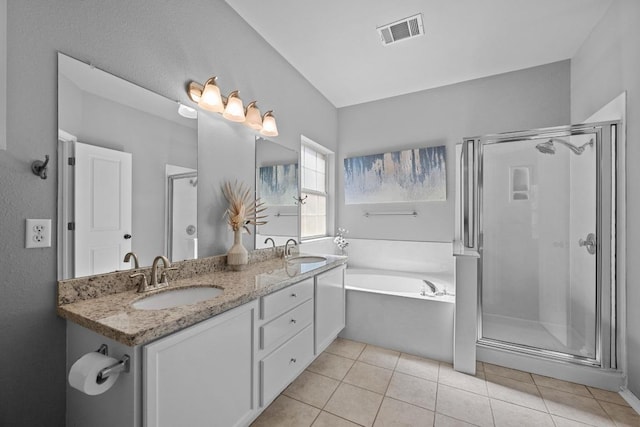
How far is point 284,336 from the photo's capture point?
159 centimetres

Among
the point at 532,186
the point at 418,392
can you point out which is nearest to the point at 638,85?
the point at 532,186

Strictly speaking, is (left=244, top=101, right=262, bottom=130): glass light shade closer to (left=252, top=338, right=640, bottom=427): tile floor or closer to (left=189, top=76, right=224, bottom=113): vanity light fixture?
(left=189, top=76, right=224, bottom=113): vanity light fixture

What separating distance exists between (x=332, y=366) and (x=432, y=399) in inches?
29.5

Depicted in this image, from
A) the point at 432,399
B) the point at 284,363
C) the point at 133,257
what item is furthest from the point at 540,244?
the point at 133,257

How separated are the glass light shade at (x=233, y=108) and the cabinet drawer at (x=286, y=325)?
1371 millimetres

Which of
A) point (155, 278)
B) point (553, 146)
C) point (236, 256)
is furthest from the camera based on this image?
point (553, 146)

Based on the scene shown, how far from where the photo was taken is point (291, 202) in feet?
8.61

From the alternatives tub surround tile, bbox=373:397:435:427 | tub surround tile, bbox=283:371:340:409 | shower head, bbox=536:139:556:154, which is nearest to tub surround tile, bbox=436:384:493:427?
tub surround tile, bbox=373:397:435:427

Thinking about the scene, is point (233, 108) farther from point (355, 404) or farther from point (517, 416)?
point (517, 416)

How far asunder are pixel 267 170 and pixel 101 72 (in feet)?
4.07

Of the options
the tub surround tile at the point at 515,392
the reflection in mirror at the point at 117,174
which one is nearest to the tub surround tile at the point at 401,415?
the tub surround tile at the point at 515,392

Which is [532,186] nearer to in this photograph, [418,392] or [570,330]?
[570,330]

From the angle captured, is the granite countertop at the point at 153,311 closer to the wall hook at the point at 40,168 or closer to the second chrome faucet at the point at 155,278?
the second chrome faucet at the point at 155,278

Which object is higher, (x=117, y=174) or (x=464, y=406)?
(x=117, y=174)
